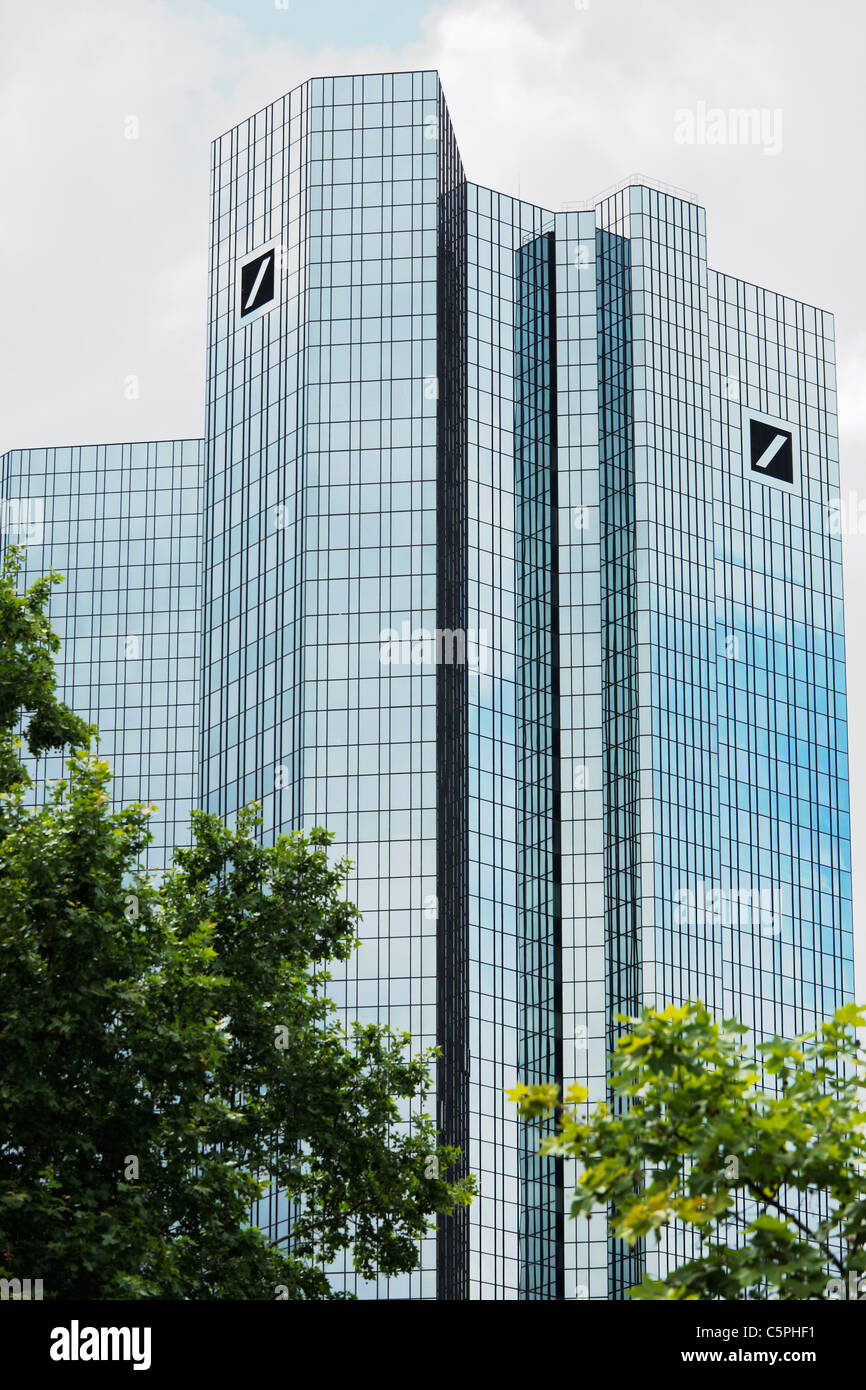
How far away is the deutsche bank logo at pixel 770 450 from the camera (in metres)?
146

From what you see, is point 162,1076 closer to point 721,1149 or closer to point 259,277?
point 721,1149

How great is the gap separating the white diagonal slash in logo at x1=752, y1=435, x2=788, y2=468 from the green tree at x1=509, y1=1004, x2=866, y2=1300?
134m

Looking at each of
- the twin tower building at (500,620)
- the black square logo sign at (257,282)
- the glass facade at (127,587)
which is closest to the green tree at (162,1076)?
the twin tower building at (500,620)

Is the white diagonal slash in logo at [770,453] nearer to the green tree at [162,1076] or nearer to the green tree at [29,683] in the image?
the green tree at [162,1076]

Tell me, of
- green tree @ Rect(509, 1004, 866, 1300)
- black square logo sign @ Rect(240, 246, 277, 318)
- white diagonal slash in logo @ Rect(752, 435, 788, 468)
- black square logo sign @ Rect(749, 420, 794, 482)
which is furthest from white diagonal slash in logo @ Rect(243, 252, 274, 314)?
green tree @ Rect(509, 1004, 866, 1300)

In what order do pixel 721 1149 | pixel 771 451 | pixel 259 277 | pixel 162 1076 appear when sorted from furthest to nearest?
pixel 771 451
pixel 259 277
pixel 162 1076
pixel 721 1149

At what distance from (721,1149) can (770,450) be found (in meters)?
136

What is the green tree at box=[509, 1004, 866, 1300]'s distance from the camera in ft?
46.5

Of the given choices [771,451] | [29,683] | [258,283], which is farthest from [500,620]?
[29,683]

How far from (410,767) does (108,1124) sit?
83.8m

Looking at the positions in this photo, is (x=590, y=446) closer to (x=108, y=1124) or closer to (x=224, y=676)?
(x=224, y=676)

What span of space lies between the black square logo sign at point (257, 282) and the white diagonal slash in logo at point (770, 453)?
39.3 meters

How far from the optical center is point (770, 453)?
5812 inches

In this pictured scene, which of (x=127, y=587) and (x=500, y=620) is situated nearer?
(x=500, y=620)
